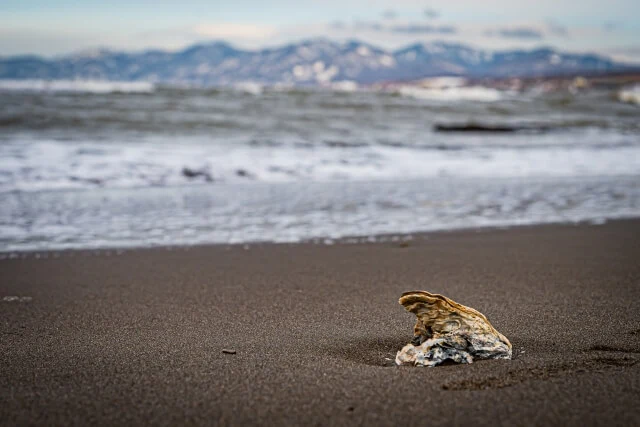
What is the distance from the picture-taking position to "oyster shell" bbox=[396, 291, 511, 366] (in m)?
2.52

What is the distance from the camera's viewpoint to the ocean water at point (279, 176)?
6.57m

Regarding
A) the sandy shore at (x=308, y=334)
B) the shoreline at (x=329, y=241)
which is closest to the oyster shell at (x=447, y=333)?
the sandy shore at (x=308, y=334)

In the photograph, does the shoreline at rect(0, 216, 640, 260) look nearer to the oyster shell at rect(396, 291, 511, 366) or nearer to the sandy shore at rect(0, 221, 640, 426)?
the sandy shore at rect(0, 221, 640, 426)

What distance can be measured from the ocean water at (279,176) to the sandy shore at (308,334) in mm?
1148

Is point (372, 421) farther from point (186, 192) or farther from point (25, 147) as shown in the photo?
point (25, 147)

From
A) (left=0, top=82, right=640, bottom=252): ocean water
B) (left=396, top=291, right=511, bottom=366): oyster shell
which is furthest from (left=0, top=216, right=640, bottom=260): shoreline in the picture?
(left=396, top=291, right=511, bottom=366): oyster shell

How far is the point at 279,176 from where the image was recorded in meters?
10.7

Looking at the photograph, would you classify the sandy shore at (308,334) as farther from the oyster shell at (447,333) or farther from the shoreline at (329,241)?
the shoreline at (329,241)

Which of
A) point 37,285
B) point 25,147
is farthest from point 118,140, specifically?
point 37,285

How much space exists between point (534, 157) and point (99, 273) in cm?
1116

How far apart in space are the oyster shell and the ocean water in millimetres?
3275

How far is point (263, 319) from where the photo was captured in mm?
3453

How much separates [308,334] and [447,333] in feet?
2.80

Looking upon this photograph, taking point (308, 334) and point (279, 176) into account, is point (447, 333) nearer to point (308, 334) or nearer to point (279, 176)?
point (308, 334)
